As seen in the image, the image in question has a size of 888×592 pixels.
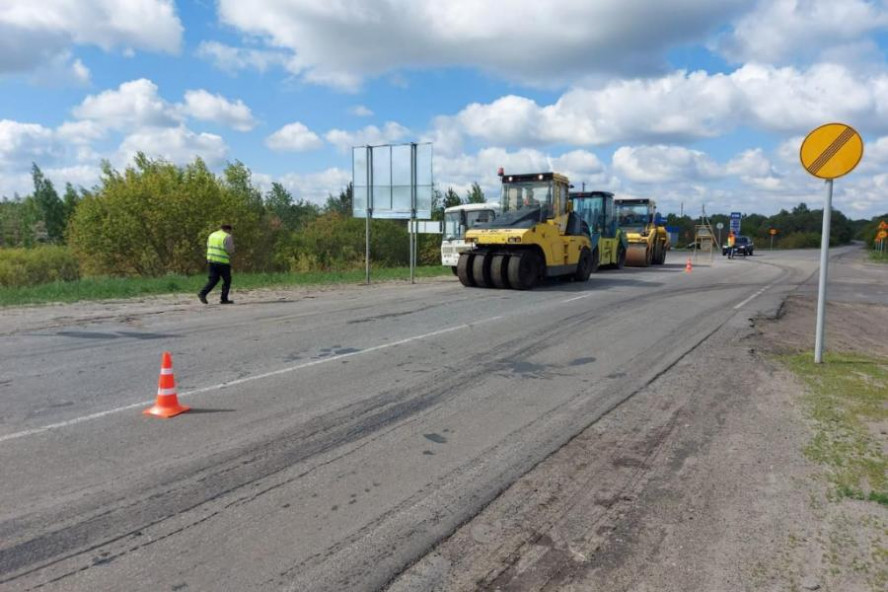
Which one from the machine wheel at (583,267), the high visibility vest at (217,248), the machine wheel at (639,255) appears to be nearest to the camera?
the high visibility vest at (217,248)

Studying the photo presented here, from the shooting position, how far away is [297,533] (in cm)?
321

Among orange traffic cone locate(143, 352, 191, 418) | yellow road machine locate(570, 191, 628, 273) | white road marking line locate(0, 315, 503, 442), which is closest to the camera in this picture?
white road marking line locate(0, 315, 503, 442)

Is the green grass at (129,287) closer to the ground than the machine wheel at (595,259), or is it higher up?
closer to the ground

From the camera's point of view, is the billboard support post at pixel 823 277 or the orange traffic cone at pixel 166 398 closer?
the orange traffic cone at pixel 166 398

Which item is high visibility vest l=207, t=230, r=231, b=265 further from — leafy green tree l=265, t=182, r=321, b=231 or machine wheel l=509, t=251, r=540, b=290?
leafy green tree l=265, t=182, r=321, b=231

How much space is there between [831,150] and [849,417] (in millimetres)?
3356

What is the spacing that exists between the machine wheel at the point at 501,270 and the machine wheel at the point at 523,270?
0.57ft

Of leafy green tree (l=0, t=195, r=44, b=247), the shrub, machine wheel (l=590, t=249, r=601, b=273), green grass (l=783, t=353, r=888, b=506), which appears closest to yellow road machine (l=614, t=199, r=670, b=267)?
machine wheel (l=590, t=249, r=601, b=273)

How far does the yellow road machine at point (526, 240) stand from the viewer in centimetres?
1605

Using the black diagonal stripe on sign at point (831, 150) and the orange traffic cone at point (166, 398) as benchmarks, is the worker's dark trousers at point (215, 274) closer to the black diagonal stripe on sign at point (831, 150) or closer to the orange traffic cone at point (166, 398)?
the orange traffic cone at point (166, 398)

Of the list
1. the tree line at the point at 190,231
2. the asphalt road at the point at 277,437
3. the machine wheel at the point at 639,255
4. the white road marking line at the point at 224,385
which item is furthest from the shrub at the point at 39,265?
the white road marking line at the point at 224,385

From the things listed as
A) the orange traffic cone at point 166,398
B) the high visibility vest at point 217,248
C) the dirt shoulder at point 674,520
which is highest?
the high visibility vest at point 217,248

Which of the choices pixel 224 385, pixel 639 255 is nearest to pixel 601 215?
pixel 639 255

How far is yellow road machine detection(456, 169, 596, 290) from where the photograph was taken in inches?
632
